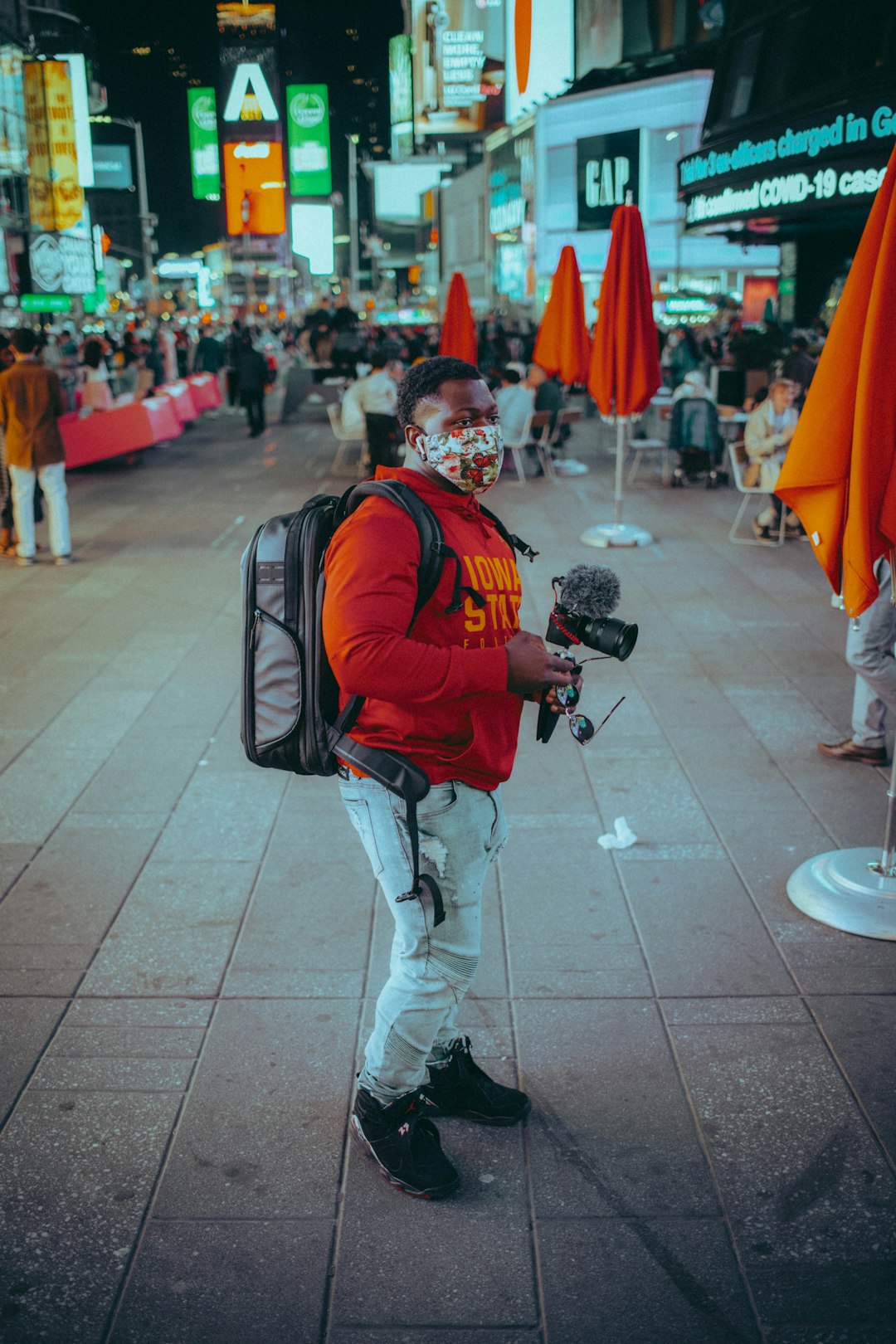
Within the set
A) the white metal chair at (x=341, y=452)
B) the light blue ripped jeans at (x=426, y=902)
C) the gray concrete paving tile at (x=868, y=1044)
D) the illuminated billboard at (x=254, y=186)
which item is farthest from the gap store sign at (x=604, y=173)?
the light blue ripped jeans at (x=426, y=902)

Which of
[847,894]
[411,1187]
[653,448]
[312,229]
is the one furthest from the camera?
[312,229]

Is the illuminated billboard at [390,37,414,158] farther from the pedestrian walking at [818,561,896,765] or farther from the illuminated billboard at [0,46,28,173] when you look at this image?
the pedestrian walking at [818,561,896,765]

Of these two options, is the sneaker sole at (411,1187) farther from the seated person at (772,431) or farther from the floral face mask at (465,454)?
the seated person at (772,431)

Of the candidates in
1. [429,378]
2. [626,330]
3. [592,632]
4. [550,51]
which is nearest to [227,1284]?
[592,632]

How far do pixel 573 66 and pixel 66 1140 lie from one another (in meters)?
54.0

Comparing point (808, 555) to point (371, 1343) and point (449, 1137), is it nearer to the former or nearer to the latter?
point (449, 1137)

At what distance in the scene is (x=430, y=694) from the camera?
2418 mm

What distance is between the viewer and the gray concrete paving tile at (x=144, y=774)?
5441 millimetres

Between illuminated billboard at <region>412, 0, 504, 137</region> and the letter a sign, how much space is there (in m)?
22.0

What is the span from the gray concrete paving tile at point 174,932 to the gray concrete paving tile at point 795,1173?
1.64 m

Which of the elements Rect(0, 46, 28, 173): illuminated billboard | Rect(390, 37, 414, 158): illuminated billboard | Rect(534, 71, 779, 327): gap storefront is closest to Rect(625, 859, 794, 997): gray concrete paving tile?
Rect(0, 46, 28, 173): illuminated billboard

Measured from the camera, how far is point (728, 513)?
44.2 ft

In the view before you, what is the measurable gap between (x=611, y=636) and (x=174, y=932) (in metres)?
2.36

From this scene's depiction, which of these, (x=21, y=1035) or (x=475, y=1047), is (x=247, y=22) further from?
(x=475, y=1047)
